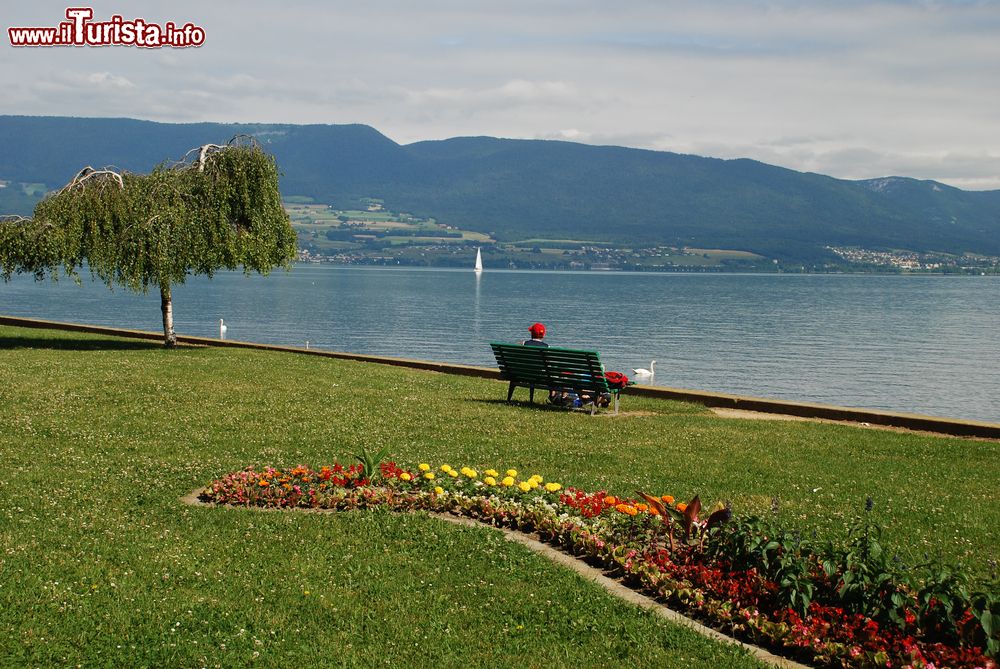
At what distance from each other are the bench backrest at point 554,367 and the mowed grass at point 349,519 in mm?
644

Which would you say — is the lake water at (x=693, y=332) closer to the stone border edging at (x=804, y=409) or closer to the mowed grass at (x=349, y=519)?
the stone border edging at (x=804, y=409)

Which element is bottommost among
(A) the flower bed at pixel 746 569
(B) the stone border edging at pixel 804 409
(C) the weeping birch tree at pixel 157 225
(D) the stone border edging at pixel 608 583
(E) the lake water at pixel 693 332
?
(E) the lake water at pixel 693 332

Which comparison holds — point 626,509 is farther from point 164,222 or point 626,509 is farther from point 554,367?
point 164,222

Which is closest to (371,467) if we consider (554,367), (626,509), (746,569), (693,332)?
(626,509)

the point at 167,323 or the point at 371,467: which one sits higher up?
the point at 371,467

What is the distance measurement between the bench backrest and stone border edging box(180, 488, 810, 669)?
8.55 metres

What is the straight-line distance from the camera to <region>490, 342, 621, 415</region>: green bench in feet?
62.2

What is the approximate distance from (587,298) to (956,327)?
60.7 meters

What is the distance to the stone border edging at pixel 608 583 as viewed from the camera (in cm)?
735

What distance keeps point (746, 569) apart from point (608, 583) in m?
1.25

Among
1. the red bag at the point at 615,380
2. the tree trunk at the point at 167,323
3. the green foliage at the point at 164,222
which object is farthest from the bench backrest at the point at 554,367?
the tree trunk at the point at 167,323

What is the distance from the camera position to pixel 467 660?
695cm

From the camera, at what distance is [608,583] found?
8.71 meters

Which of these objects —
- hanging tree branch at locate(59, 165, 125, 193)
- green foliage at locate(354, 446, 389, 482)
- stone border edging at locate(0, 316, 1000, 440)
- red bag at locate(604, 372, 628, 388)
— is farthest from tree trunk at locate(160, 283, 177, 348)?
green foliage at locate(354, 446, 389, 482)
